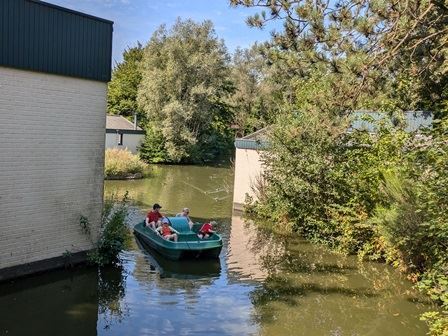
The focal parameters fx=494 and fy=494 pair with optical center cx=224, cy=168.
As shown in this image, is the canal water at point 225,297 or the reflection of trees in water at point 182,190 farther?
the reflection of trees in water at point 182,190

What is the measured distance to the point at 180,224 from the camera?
51.0ft

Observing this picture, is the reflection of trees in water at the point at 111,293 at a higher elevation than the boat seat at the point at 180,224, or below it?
below

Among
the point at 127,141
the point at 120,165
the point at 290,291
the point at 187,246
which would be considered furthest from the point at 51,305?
the point at 127,141

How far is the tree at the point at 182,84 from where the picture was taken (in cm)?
4312

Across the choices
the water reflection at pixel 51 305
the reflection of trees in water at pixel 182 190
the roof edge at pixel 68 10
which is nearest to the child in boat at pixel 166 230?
the water reflection at pixel 51 305

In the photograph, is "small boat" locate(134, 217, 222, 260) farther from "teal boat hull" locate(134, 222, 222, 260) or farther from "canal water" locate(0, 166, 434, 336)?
"canal water" locate(0, 166, 434, 336)

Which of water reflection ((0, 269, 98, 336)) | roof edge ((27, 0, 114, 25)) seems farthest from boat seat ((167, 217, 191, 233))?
roof edge ((27, 0, 114, 25))

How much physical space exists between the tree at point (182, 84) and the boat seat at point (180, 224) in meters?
27.5

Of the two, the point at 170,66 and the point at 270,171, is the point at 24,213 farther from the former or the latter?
the point at 170,66

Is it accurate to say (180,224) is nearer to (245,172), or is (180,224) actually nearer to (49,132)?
(49,132)

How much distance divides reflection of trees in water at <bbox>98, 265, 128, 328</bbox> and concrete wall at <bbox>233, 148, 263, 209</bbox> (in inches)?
405

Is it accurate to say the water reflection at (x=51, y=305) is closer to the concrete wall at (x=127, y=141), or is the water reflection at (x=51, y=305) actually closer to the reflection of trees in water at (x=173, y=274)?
the reflection of trees in water at (x=173, y=274)

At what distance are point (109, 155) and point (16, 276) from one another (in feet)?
71.0

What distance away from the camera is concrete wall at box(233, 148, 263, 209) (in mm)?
22391
